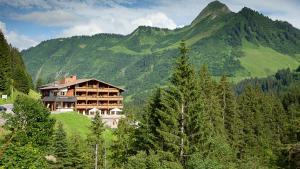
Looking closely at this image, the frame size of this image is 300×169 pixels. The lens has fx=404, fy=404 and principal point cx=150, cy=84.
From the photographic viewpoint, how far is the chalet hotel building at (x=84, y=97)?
105m

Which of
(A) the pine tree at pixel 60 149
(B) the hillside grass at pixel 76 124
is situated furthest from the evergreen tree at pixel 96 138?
(B) the hillside grass at pixel 76 124

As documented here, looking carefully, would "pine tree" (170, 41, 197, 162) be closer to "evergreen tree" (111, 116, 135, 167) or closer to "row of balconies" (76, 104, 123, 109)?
"evergreen tree" (111, 116, 135, 167)

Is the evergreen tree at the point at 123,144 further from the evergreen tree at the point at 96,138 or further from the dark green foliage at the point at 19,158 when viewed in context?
the dark green foliage at the point at 19,158

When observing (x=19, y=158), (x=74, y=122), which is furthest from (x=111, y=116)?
(x=19, y=158)

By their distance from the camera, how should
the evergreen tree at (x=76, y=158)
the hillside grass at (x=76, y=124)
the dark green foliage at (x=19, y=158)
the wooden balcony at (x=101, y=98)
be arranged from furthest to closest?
1. the wooden balcony at (x=101, y=98)
2. the hillside grass at (x=76, y=124)
3. the evergreen tree at (x=76, y=158)
4. the dark green foliage at (x=19, y=158)

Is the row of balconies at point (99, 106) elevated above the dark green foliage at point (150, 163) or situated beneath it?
elevated above

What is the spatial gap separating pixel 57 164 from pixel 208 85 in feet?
108

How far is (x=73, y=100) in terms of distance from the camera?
104 metres

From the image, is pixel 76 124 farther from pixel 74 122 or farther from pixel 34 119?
pixel 34 119

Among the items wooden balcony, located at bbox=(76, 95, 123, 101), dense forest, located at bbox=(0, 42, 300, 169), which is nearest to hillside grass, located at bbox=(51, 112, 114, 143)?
dense forest, located at bbox=(0, 42, 300, 169)

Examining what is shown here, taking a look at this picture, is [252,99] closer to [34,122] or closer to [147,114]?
[147,114]

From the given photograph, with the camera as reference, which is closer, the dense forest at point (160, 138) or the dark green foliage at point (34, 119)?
the dense forest at point (160, 138)

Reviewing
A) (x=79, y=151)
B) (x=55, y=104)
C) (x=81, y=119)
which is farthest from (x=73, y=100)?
(x=79, y=151)

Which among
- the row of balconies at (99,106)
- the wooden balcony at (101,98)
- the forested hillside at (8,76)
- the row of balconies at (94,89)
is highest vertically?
the forested hillside at (8,76)
